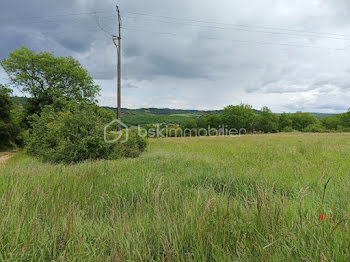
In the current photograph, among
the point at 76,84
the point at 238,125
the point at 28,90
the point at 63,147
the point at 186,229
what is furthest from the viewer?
the point at 238,125

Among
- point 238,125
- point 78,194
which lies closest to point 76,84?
point 78,194

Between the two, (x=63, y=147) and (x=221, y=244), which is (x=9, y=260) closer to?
(x=221, y=244)

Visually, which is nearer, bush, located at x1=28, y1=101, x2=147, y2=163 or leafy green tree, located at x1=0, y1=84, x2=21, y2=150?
bush, located at x1=28, y1=101, x2=147, y2=163

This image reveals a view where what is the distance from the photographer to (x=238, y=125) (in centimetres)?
8381

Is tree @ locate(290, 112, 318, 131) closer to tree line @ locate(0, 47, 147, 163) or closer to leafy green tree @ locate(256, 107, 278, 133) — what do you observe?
leafy green tree @ locate(256, 107, 278, 133)

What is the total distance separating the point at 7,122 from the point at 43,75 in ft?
29.0

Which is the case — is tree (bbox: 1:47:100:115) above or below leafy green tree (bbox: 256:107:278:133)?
above

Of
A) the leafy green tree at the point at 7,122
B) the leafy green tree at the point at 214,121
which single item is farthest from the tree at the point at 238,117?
the leafy green tree at the point at 7,122

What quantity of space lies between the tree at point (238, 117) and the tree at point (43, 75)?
7014 cm

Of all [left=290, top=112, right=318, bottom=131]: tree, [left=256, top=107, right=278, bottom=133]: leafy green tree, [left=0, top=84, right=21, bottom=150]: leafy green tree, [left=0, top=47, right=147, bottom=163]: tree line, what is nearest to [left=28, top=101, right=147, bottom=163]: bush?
[left=0, top=47, right=147, bottom=163]: tree line

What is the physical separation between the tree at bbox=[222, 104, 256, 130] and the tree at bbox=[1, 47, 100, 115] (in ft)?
230

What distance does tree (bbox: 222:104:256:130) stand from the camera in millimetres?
84438

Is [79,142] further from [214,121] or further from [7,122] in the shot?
[214,121]

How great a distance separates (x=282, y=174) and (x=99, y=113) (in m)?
11.2
